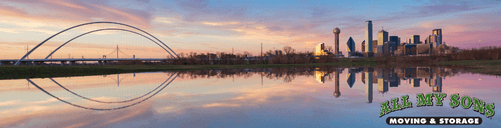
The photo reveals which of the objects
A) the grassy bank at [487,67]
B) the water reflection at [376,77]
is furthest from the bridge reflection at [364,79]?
the grassy bank at [487,67]

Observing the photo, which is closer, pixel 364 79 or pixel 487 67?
pixel 364 79

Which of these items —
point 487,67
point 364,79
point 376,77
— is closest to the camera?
point 364,79

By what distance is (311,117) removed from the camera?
25.1ft

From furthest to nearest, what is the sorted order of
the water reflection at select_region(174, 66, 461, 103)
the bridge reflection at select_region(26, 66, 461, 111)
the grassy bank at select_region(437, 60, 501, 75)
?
the grassy bank at select_region(437, 60, 501, 75), the water reflection at select_region(174, 66, 461, 103), the bridge reflection at select_region(26, 66, 461, 111)

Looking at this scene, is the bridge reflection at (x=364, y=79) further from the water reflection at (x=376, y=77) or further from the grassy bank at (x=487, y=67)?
the grassy bank at (x=487, y=67)

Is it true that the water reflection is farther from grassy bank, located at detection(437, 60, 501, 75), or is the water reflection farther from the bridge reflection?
grassy bank, located at detection(437, 60, 501, 75)

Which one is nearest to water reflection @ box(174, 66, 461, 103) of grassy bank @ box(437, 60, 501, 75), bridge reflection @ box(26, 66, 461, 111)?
bridge reflection @ box(26, 66, 461, 111)

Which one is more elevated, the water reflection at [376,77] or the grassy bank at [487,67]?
the grassy bank at [487,67]

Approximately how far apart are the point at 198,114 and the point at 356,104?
584cm

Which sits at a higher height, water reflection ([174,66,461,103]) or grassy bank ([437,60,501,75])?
grassy bank ([437,60,501,75])

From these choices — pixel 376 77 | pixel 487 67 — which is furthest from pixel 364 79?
pixel 487 67

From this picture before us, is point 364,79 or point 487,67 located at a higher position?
Answer: point 487,67

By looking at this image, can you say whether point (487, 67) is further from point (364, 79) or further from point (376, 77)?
point (364, 79)

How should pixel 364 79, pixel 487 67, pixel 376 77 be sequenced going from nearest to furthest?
pixel 364 79 < pixel 376 77 < pixel 487 67
